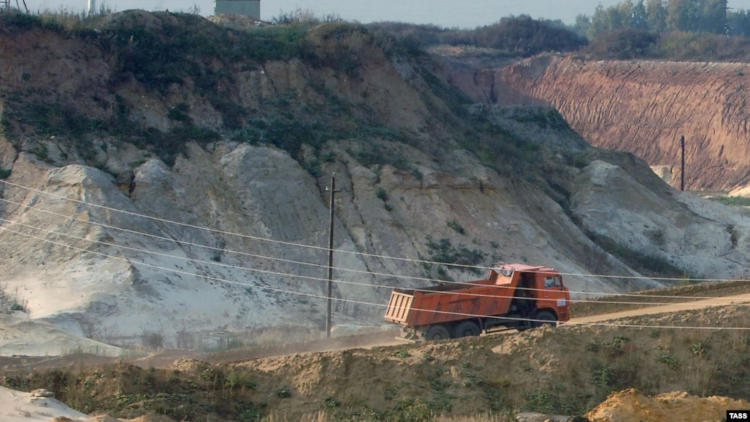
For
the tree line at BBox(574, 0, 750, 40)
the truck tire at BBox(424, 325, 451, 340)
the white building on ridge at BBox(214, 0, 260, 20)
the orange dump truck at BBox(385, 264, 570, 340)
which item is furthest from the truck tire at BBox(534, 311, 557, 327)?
the tree line at BBox(574, 0, 750, 40)

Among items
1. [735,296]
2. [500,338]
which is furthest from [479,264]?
[500,338]

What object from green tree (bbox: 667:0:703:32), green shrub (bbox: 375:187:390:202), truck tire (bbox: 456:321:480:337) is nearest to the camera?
truck tire (bbox: 456:321:480:337)

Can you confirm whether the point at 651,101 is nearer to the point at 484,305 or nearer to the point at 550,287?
the point at 550,287

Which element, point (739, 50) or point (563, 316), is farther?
point (739, 50)

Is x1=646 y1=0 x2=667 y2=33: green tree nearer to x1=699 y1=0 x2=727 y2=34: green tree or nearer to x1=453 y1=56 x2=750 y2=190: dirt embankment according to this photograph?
x1=699 y1=0 x2=727 y2=34: green tree

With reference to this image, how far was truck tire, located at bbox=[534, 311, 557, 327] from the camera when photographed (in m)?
33.0

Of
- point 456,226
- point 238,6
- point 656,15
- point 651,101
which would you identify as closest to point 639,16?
point 656,15

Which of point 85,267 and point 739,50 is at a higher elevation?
point 739,50

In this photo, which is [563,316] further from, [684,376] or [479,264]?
[479,264]

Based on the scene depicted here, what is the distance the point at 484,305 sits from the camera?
3247cm

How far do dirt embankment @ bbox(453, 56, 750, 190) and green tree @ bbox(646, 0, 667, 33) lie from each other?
88775 millimetres

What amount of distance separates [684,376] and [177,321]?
634 inches

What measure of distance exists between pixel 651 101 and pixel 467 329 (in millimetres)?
70357

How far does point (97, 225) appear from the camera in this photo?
39.6 metres
